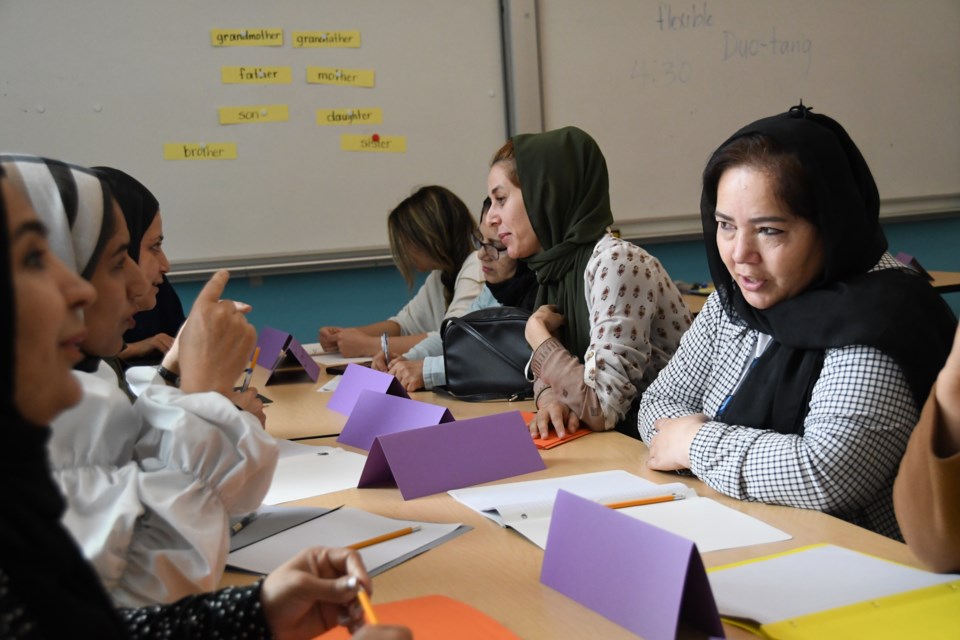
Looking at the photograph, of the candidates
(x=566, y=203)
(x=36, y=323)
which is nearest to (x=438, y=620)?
(x=36, y=323)

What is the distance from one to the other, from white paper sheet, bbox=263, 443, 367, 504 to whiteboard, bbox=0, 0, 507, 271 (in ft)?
7.10

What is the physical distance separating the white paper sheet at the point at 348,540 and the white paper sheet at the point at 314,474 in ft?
0.51

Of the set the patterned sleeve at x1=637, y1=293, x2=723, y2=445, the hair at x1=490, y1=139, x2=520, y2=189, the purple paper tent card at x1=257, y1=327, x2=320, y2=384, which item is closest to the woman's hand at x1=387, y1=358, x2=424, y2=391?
the purple paper tent card at x1=257, y1=327, x2=320, y2=384

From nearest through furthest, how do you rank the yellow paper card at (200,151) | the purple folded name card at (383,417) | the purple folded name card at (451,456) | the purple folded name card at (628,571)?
the purple folded name card at (628,571), the purple folded name card at (451,456), the purple folded name card at (383,417), the yellow paper card at (200,151)

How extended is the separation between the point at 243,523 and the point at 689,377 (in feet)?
2.67

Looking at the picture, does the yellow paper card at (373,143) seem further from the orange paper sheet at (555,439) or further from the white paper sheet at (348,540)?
the white paper sheet at (348,540)

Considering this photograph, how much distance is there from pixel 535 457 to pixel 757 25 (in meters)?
3.34

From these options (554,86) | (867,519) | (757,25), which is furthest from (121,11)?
(867,519)

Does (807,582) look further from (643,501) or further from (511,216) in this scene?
(511,216)

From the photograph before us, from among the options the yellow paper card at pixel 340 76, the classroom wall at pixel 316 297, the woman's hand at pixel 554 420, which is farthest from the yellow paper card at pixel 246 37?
the woman's hand at pixel 554 420

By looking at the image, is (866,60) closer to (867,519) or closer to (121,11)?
(121,11)

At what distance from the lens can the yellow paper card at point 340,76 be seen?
371 centimetres

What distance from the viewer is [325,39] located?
3703 mm

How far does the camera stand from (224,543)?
1.05 metres
